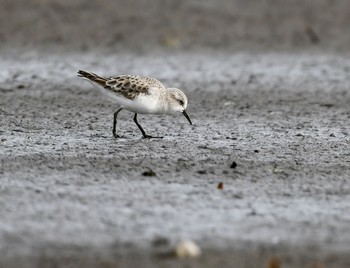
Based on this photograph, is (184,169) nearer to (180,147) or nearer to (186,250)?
(180,147)

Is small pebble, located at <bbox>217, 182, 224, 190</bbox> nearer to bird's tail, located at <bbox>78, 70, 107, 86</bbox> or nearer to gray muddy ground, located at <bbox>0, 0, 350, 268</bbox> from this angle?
gray muddy ground, located at <bbox>0, 0, 350, 268</bbox>

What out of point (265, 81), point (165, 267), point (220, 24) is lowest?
point (165, 267)

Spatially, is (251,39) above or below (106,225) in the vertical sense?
above

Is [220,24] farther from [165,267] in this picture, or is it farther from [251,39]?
[165,267]

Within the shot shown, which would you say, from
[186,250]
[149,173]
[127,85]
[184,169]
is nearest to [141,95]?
[127,85]

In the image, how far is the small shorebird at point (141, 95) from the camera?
31.3 ft

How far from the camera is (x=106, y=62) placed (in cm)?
1400

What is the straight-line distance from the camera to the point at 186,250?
19.7 feet

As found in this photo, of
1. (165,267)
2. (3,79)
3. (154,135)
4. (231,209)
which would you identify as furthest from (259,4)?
(165,267)

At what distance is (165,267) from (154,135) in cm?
412

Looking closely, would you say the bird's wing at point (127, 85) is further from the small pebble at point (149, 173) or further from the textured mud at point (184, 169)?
the small pebble at point (149, 173)

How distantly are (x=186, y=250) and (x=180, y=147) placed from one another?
3301mm

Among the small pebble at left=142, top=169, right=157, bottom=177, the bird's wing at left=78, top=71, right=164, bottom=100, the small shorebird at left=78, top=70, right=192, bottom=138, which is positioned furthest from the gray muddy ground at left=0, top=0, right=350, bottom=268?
the bird's wing at left=78, top=71, right=164, bottom=100

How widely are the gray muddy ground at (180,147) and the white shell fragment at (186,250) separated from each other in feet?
0.20
